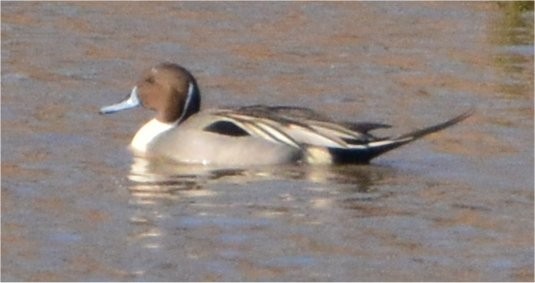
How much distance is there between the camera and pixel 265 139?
1165 cm

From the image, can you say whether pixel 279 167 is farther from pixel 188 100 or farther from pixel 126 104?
pixel 126 104

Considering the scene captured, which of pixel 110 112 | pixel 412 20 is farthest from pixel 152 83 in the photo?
pixel 412 20

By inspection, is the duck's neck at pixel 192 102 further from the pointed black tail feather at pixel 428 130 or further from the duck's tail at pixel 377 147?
the pointed black tail feather at pixel 428 130

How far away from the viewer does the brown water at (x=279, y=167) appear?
897 centimetres

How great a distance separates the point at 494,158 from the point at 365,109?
1.67 meters

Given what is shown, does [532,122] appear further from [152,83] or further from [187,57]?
[187,57]

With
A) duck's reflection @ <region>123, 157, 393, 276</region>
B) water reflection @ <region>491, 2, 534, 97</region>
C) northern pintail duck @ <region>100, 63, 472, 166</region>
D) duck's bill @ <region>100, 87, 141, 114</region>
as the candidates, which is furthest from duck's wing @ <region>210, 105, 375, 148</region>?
water reflection @ <region>491, 2, 534, 97</region>

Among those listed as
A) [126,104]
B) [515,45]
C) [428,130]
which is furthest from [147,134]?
[515,45]

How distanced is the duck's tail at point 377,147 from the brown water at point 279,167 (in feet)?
0.46

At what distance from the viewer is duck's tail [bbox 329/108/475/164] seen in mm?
11516

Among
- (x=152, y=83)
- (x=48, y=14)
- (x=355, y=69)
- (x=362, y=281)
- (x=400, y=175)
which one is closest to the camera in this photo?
(x=362, y=281)

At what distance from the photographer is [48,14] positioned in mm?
16188

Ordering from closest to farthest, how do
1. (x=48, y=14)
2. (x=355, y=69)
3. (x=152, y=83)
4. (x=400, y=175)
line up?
(x=400, y=175) < (x=152, y=83) < (x=355, y=69) < (x=48, y=14)

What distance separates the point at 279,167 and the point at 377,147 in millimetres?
568
